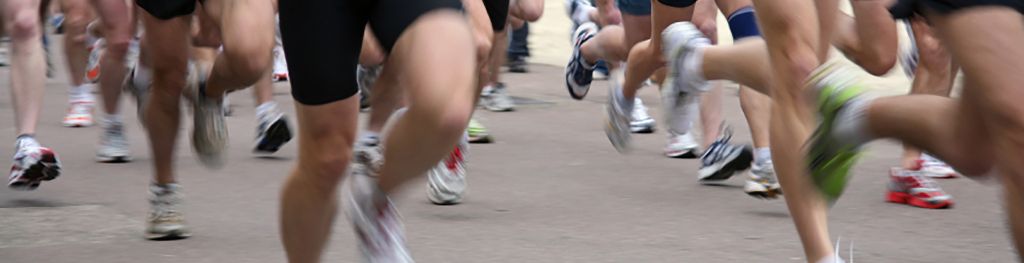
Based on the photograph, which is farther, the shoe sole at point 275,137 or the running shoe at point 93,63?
the running shoe at point 93,63

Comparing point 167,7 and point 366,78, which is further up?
point 167,7

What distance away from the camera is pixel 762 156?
275 inches

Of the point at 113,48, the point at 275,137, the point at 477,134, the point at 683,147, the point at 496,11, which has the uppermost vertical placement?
the point at 496,11

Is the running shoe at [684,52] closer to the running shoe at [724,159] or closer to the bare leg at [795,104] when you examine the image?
the bare leg at [795,104]

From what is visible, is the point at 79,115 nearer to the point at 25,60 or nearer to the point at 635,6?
the point at 25,60

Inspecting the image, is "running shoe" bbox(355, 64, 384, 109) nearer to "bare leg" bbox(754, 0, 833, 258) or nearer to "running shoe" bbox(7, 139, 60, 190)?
"running shoe" bbox(7, 139, 60, 190)

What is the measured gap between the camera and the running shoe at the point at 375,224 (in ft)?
13.4

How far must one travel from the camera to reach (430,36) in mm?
4004

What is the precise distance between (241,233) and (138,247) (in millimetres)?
434

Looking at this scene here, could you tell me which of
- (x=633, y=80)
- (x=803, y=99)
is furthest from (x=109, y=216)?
(x=803, y=99)

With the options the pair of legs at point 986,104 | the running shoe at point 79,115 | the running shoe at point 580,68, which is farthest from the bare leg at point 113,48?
the pair of legs at point 986,104

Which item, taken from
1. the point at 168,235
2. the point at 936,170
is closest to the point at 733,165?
the point at 936,170

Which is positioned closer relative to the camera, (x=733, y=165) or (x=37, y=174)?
(x=37, y=174)

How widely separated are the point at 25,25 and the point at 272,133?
141 cm
